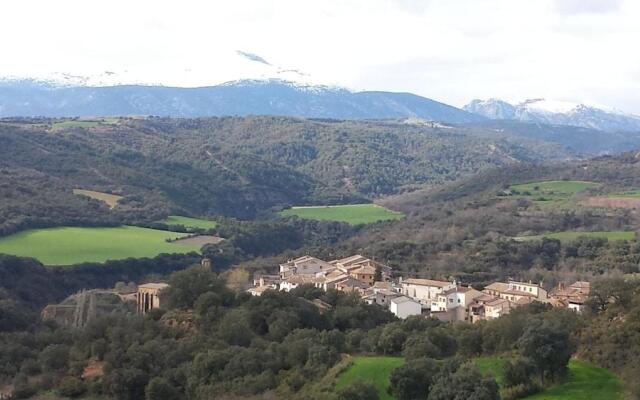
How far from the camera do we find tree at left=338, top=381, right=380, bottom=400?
2280 cm

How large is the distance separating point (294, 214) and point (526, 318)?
72.0 meters

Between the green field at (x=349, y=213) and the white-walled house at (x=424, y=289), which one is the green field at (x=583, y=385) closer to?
the white-walled house at (x=424, y=289)

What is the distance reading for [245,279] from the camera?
55.2 m

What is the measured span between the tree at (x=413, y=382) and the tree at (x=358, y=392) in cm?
82

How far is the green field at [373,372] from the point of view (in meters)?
25.7

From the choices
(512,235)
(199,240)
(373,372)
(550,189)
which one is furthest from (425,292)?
(550,189)

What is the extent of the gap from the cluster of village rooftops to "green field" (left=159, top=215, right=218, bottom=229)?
2598 centimetres

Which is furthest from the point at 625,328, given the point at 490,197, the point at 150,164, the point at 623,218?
the point at 150,164

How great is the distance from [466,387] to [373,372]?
6.63 metres

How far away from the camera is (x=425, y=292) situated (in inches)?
1923

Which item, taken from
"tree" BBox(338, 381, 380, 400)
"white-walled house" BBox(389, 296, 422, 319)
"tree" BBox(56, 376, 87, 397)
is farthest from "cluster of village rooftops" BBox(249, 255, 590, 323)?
"tree" BBox(338, 381, 380, 400)

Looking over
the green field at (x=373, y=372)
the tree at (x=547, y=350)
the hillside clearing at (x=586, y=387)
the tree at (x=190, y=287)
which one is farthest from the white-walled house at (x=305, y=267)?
the tree at (x=547, y=350)

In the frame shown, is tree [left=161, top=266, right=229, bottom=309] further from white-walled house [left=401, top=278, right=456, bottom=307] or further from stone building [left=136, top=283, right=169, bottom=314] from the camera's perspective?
white-walled house [left=401, top=278, right=456, bottom=307]

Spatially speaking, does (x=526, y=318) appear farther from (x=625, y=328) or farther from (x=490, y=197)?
(x=490, y=197)
